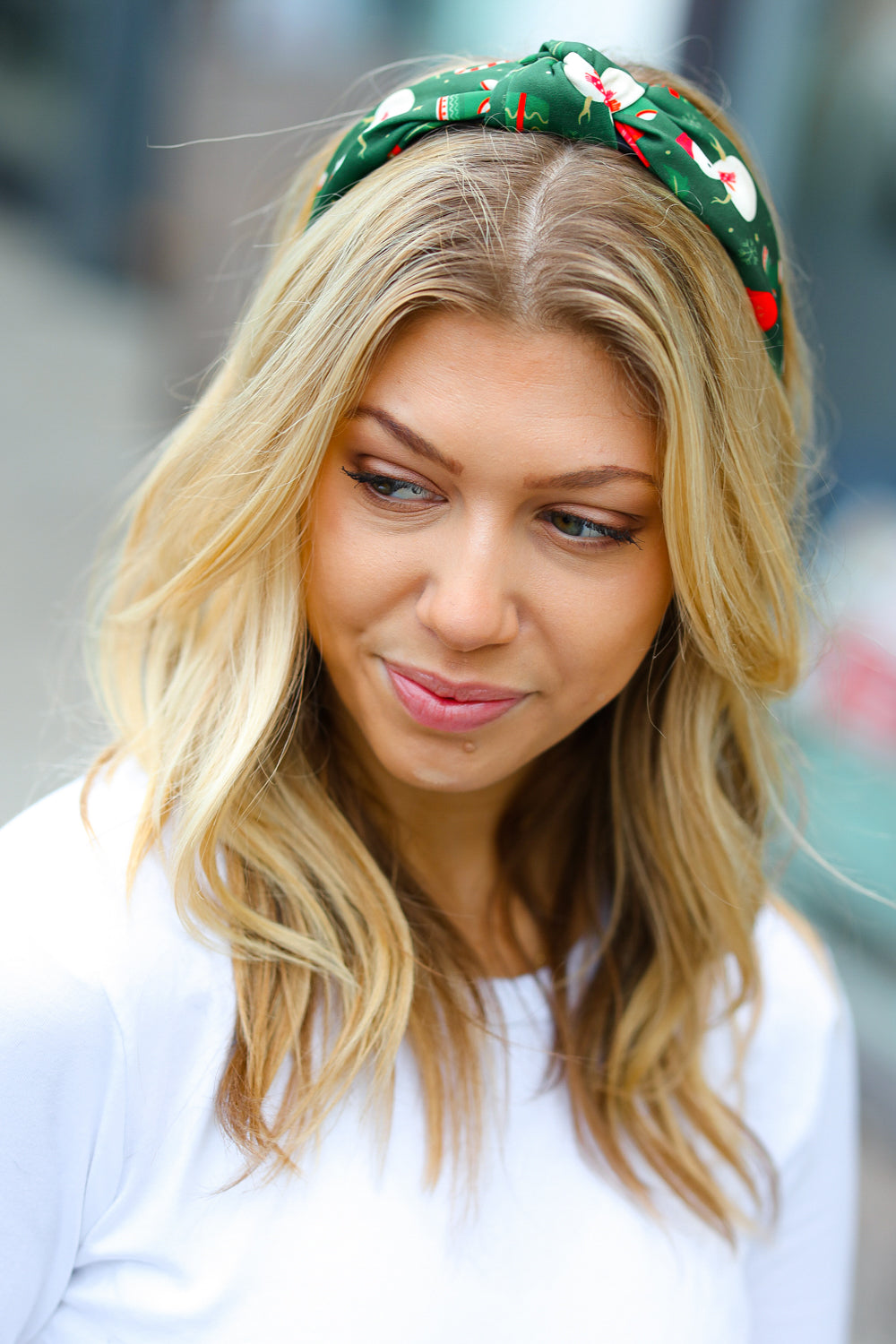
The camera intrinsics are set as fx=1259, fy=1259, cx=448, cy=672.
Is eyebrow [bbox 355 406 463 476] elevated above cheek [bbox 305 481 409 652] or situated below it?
above

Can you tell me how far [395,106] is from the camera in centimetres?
128

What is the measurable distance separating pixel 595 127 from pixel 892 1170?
2.89m

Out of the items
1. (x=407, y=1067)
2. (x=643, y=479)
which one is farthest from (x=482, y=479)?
(x=407, y=1067)

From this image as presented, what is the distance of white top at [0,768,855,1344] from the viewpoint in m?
1.13

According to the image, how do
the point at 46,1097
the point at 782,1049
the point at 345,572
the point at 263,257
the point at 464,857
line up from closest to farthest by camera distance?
the point at 46,1097 → the point at 345,572 → the point at 464,857 → the point at 782,1049 → the point at 263,257

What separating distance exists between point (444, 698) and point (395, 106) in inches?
23.8

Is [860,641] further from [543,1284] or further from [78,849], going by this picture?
[78,849]

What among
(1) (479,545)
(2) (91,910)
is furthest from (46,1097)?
(1) (479,545)

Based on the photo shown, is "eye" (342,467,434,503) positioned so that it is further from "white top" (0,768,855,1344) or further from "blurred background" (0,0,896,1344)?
"blurred background" (0,0,896,1344)

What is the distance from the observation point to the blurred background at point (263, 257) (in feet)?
11.1

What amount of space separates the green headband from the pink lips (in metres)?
0.51

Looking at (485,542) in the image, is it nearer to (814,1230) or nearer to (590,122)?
(590,122)

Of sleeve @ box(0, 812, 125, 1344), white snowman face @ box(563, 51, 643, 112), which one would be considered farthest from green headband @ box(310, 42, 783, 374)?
sleeve @ box(0, 812, 125, 1344)

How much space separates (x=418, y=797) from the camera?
4.89 ft
